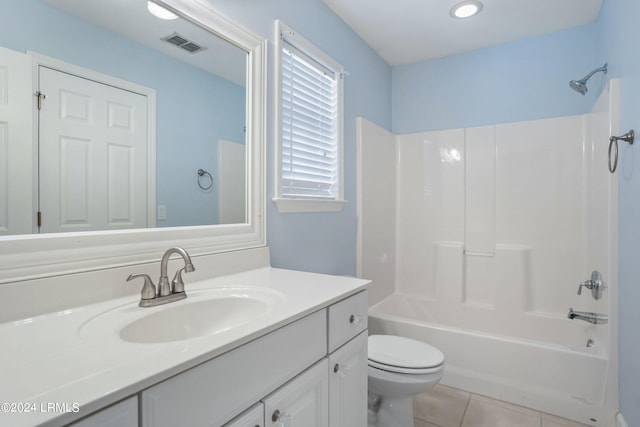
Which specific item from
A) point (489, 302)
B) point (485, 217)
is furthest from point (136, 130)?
point (489, 302)

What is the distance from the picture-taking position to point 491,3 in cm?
201

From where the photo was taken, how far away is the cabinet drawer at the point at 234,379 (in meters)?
0.59

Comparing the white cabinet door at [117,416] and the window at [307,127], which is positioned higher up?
the window at [307,127]

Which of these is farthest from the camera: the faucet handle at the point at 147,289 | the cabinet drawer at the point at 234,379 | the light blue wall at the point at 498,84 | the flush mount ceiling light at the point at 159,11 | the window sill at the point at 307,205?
the light blue wall at the point at 498,84

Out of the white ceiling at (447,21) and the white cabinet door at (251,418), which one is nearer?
the white cabinet door at (251,418)

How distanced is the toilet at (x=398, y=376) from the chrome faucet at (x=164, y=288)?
0.99 metres

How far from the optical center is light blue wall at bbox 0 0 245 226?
2.94ft

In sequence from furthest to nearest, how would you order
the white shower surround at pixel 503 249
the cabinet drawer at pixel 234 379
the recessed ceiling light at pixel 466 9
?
1. the recessed ceiling light at pixel 466 9
2. the white shower surround at pixel 503 249
3. the cabinet drawer at pixel 234 379

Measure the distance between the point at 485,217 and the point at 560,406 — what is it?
127 cm

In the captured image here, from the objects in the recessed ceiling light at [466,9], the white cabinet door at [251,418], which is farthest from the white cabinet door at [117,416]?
the recessed ceiling light at [466,9]

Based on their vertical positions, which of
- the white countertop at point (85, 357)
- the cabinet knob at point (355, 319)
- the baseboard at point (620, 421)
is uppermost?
the white countertop at point (85, 357)

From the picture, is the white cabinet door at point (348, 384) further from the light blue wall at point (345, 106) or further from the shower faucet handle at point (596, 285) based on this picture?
the shower faucet handle at point (596, 285)

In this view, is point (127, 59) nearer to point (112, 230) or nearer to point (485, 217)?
point (112, 230)

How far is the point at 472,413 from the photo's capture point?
5.97ft
